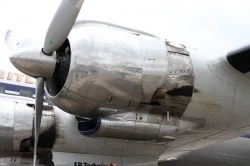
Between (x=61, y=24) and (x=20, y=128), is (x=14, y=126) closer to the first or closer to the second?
(x=20, y=128)

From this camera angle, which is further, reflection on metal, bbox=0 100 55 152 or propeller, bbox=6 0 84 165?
reflection on metal, bbox=0 100 55 152

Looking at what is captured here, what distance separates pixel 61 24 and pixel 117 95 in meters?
1.13

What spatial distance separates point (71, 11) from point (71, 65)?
66cm

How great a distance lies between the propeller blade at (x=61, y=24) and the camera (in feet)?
16.2

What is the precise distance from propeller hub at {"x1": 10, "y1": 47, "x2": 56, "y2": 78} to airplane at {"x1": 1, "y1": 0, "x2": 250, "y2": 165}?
1cm

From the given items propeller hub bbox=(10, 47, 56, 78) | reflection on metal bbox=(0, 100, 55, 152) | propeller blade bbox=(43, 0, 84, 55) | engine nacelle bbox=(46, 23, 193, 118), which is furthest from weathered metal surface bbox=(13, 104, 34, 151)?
propeller blade bbox=(43, 0, 84, 55)

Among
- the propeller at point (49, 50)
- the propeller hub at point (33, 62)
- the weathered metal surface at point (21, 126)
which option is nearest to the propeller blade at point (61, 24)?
the propeller at point (49, 50)

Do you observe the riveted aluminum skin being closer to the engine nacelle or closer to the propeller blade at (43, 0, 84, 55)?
the engine nacelle

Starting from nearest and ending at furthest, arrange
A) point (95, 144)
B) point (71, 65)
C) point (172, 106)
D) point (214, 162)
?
1. point (71, 65)
2. point (172, 106)
3. point (95, 144)
4. point (214, 162)

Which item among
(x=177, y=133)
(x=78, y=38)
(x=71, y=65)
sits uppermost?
(x=78, y=38)

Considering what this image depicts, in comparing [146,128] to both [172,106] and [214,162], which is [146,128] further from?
[214,162]

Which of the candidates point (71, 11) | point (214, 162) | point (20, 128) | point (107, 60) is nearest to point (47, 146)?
point (20, 128)

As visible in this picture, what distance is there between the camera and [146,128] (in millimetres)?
5238

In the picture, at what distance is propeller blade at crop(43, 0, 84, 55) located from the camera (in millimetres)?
4934
